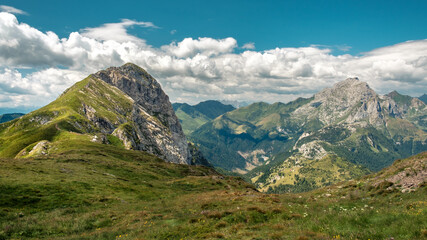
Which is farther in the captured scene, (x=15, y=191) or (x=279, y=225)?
(x=15, y=191)

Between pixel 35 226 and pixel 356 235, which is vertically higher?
pixel 356 235

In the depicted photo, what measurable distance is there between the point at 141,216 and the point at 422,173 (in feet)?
127

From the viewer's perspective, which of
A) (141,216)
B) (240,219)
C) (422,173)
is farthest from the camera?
(422,173)

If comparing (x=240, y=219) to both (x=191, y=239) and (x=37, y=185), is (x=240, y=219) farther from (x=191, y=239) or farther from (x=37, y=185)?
(x=37, y=185)

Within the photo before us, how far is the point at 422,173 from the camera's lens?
3209 cm

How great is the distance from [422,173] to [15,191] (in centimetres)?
6051

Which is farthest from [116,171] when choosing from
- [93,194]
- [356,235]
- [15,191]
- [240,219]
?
[356,235]

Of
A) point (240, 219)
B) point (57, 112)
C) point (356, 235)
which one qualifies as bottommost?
point (240, 219)

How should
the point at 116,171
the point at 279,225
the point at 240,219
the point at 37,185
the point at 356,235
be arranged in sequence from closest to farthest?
the point at 356,235 < the point at 279,225 < the point at 240,219 < the point at 37,185 < the point at 116,171

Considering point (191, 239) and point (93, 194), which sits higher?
point (191, 239)

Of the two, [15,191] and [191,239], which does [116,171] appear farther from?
[191,239]

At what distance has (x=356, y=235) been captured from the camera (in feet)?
43.9

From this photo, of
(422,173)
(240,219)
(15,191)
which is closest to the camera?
(240,219)

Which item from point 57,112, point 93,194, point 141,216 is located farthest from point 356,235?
point 57,112
